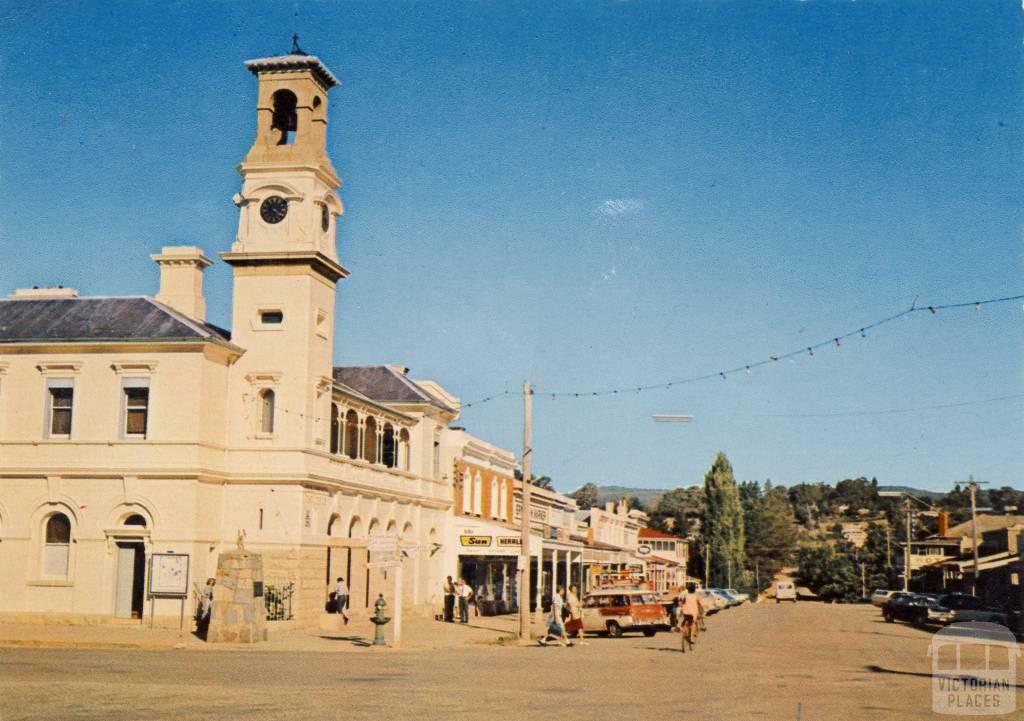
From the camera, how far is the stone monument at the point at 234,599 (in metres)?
30.6

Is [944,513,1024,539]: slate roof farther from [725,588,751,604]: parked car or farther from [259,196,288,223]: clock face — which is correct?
[259,196,288,223]: clock face

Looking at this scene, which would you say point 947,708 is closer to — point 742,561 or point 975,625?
point 975,625

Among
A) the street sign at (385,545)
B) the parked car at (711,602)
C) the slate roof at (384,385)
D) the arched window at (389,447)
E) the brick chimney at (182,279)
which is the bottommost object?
the parked car at (711,602)

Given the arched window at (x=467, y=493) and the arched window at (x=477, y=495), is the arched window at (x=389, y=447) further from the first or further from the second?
the arched window at (x=477, y=495)

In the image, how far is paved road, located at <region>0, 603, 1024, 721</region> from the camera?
1644 centimetres

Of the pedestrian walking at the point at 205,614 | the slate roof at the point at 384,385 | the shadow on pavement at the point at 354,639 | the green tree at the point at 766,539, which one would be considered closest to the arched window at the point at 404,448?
the slate roof at the point at 384,385

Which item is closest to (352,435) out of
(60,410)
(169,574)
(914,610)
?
(169,574)

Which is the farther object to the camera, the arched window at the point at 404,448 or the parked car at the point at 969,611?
the parked car at the point at 969,611

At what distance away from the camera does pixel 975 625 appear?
48125 mm

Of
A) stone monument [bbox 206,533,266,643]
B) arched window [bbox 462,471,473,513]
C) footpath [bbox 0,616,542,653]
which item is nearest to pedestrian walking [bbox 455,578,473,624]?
footpath [bbox 0,616,542,653]

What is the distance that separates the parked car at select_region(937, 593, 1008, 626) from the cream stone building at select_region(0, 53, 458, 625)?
1028 inches

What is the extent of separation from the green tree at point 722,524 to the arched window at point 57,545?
3052 inches

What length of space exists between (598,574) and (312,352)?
3890 centimetres

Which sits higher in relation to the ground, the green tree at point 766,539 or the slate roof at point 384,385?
the slate roof at point 384,385
